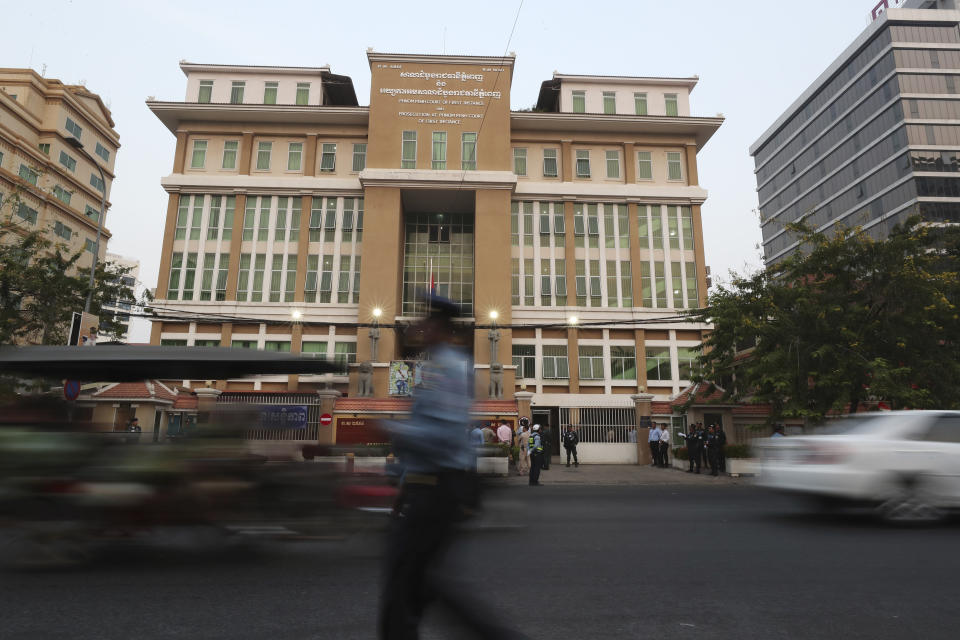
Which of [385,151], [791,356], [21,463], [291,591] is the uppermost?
[385,151]

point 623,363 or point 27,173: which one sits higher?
point 27,173

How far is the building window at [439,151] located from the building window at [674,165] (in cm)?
1395

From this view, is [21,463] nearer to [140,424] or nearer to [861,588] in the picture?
[861,588]

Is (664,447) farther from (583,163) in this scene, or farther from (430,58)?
(430,58)

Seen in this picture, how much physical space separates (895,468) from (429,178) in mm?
28360

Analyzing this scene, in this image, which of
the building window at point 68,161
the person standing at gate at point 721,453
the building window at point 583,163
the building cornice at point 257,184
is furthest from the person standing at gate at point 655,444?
the building window at point 68,161

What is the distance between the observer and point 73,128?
48750 mm

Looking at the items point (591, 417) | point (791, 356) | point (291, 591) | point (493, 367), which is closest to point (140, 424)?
point (493, 367)

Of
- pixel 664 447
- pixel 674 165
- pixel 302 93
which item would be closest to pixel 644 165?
pixel 674 165

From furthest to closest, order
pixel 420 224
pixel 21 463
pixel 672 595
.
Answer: pixel 420 224 → pixel 21 463 → pixel 672 595

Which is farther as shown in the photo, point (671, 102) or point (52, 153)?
point (52, 153)

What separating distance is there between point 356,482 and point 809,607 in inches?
195

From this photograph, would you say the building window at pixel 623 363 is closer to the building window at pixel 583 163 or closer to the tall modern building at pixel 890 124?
the building window at pixel 583 163

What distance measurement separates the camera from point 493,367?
30.4 m
